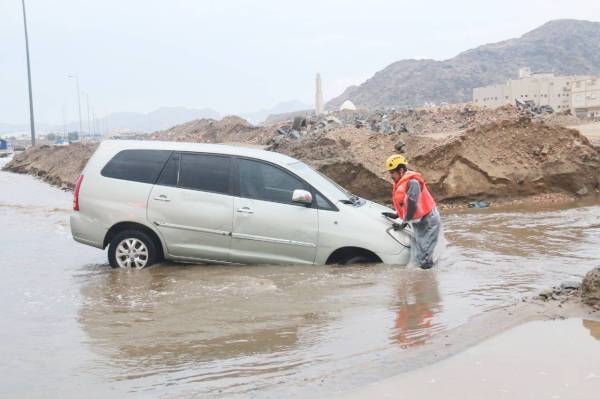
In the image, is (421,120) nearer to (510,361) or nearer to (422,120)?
(422,120)

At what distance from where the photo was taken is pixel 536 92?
102875 millimetres

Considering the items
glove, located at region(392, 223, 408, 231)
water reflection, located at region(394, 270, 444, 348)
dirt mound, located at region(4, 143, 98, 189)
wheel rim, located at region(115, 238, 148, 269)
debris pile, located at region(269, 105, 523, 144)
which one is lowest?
water reflection, located at region(394, 270, 444, 348)

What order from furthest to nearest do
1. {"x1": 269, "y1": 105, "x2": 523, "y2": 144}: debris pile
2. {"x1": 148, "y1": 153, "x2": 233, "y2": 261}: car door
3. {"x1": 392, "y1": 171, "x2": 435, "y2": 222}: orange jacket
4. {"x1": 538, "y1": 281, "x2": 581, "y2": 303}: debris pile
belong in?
{"x1": 269, "y1": 105, "x2": 523, "y2": 144}: debris pile, {"x1": 148, "y1": 153, "x2": 233, "y2": 261}: car door, {"x1": 392, "y1": 171, "x2": 435, "y2": 222}: orange jacket, {"x1": 538, "y1": 281, "x2": 581, "y2": 303}: debris pile

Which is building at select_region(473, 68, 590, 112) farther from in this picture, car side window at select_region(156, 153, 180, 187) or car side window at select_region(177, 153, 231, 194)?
car side window at select_region(156, 153, 180, 187)

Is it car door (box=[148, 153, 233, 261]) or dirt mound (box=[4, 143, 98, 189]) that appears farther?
dirt mound (box=[4, 143, 98, 189])

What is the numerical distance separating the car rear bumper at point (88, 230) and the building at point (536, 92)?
294 feet

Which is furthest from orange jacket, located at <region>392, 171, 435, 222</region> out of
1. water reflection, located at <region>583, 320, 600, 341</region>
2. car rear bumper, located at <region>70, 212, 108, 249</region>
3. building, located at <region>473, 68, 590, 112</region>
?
building, located at <region>473, 68, 590, 112</region>

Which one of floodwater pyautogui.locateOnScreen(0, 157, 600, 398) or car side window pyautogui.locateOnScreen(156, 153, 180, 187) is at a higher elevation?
car side window pyautogui.locateOnScreen(156, 153, 180, 187)

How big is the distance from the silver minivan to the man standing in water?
187 mm

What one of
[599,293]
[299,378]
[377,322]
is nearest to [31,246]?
[377,322]

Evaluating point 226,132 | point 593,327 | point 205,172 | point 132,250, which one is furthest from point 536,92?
point 593,327

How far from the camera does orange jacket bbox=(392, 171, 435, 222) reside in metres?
8.21

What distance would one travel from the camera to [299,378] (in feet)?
14.8

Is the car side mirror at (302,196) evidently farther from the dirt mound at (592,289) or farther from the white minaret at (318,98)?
the white minaret at (318,98)
